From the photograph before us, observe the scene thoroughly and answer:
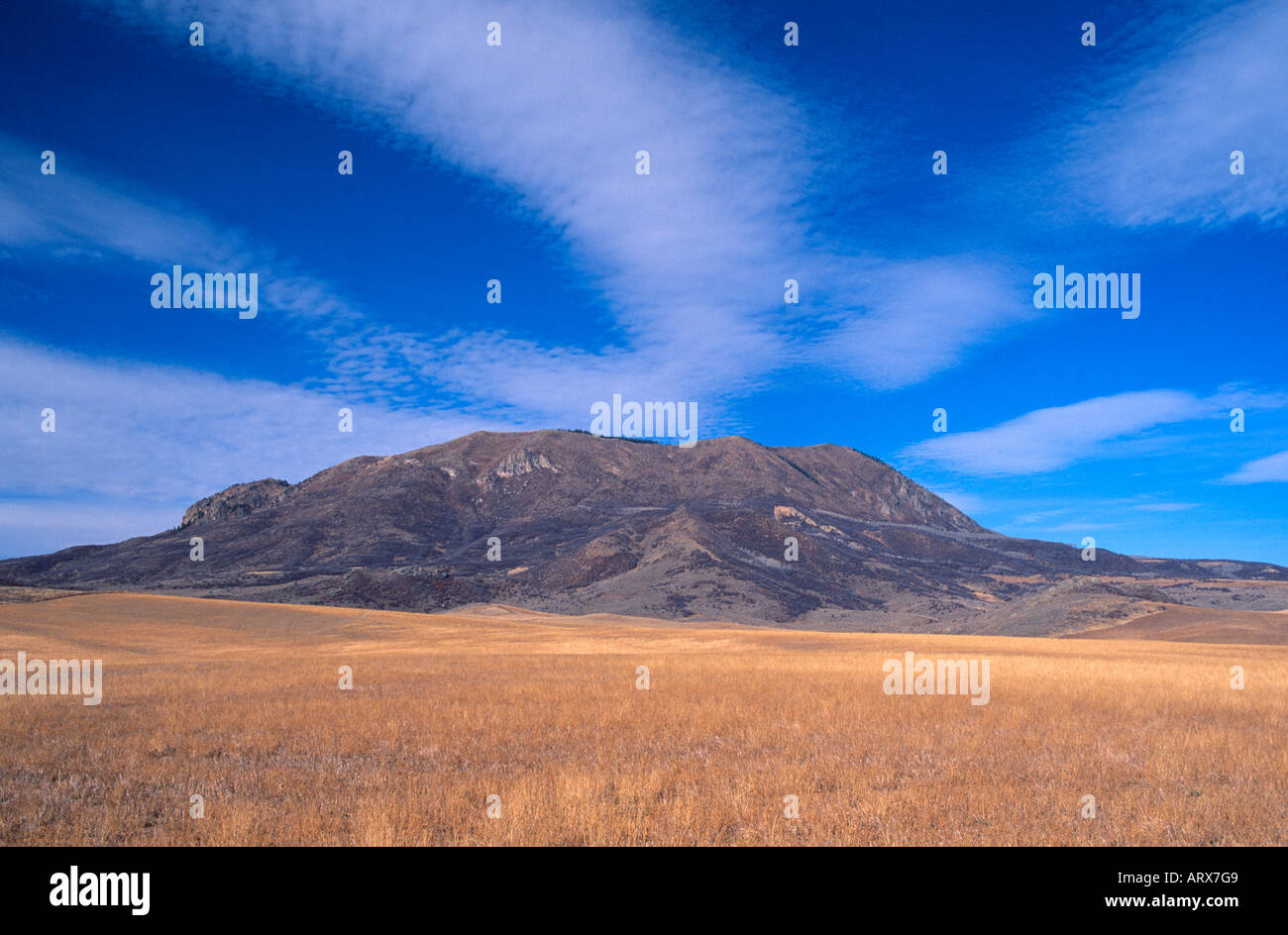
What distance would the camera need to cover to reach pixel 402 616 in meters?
69.9

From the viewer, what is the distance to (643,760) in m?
11.8

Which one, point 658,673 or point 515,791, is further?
point 658,673

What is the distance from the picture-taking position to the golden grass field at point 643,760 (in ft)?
27.3

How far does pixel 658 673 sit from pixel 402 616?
49.7 meters

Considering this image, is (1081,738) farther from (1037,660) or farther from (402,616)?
(402,616)

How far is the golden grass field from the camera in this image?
833 cm
